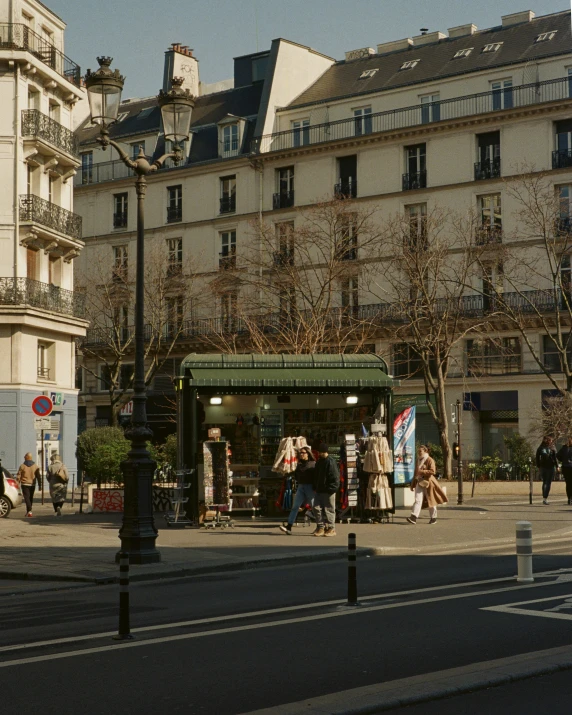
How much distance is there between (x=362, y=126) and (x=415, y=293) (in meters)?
13.1

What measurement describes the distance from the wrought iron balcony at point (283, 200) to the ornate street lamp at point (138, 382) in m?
38.2

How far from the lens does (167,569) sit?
1457 centimetres

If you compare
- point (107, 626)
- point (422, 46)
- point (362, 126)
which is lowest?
point (107, 626)

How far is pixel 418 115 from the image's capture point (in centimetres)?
5131

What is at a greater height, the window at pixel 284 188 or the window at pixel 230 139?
the window at pixel 230 139

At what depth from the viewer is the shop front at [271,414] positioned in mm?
22484

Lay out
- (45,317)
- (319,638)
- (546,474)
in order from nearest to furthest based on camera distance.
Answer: (319,638) < (546,474) < (45,317)

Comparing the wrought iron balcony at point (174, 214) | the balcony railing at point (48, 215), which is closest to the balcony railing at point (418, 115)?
the wrought iron balcony at point (174, 214)

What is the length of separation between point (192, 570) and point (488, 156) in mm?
37958

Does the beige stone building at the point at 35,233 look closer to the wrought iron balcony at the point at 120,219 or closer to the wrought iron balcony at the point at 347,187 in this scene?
the wrought iron balcony at the point at 347,187

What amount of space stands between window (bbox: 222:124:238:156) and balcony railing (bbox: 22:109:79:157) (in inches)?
556

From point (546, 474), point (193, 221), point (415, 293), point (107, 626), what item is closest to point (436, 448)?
point (415, 293)

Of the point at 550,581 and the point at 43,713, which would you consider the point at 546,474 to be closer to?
the point at 550,581

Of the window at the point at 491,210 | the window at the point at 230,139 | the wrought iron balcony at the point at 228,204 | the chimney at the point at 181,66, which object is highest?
the chimney at the point at 181,66
